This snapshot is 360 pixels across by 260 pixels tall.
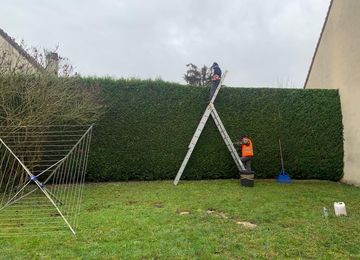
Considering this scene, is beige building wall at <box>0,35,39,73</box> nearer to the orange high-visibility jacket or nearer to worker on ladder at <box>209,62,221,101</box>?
worker on ladder at <box>209,62,221,101</box>

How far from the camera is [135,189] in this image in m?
8.99

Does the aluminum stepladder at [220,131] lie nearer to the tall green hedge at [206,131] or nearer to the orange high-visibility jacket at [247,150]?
the orange high-visibility jacket at [247,150]

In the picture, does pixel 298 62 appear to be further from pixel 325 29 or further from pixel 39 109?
pixel 39 109

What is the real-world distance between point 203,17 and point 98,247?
1061 centimetres

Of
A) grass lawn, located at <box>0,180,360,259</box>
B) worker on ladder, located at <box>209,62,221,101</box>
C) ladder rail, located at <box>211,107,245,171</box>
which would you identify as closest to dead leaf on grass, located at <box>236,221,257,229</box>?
grass lawn, located at <box>0,180,360,259</box>

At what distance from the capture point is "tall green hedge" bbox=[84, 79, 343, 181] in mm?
10219

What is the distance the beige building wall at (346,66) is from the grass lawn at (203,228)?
7.76 feet

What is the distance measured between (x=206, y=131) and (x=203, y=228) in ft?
17.4

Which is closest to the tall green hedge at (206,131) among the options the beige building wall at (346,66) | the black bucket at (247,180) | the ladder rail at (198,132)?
the beige building wall at (346,66)

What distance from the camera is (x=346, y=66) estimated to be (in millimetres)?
10914

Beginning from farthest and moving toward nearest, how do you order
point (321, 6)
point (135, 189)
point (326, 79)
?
1. point (321, 6)
2. point (326, 79)
3. point (135, 189)

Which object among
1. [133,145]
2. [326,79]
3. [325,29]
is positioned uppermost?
[325,29]

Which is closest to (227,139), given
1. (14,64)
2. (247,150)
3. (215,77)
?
(247,150)

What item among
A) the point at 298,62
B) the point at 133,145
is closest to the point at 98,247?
the point at 133,145
